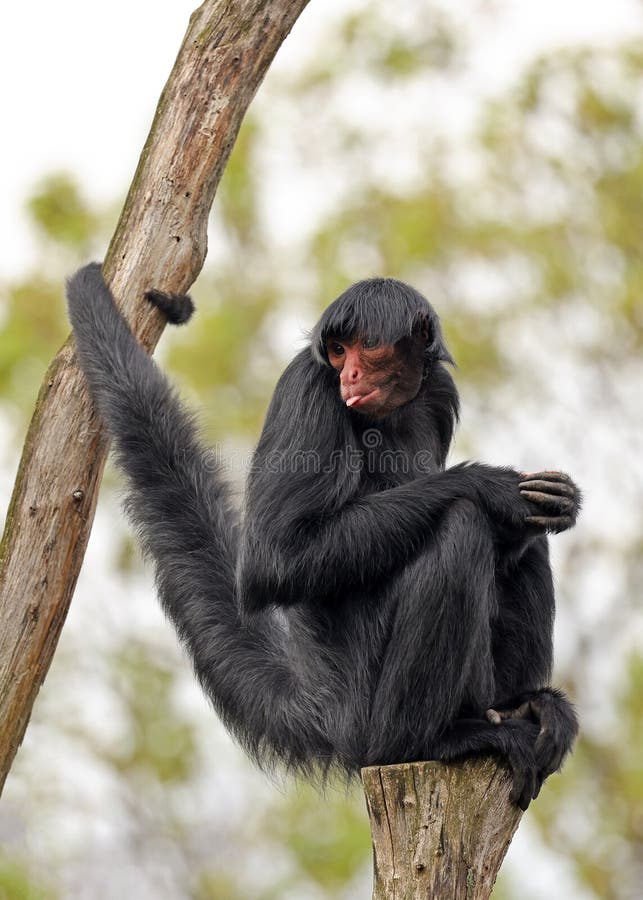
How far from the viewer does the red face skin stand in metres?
5.50

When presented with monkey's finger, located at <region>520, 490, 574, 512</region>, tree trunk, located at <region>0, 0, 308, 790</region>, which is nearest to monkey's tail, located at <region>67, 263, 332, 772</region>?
tree trunk, located at <region>0, 0, 308, 790</region>

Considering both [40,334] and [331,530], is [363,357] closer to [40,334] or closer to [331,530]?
[331,530]

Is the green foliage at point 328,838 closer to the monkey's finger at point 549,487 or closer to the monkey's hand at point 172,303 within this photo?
the monkey's hand at point 172,303

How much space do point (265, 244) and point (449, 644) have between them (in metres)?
19.5

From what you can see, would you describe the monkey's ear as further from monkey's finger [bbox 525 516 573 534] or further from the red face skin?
monkey's finger [bbox 525 516 573 534]

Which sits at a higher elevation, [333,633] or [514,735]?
[333,633]

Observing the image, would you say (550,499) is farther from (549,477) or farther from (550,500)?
(549,477)

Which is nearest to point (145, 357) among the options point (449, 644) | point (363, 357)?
point (363, 357)

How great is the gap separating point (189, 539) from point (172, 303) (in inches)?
54.2

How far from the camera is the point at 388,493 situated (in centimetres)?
552

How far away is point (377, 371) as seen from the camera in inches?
223

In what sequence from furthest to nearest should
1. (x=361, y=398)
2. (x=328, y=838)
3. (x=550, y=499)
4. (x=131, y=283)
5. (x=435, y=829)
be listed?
(x=328, y=838) < (x=131, y=283) < (x=361, y=398) < (x=550, y=499) < (x=435, y=829)

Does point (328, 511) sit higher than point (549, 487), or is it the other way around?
point (549, 487)

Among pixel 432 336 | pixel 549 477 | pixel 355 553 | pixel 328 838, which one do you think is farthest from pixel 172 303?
pixel 328 838
